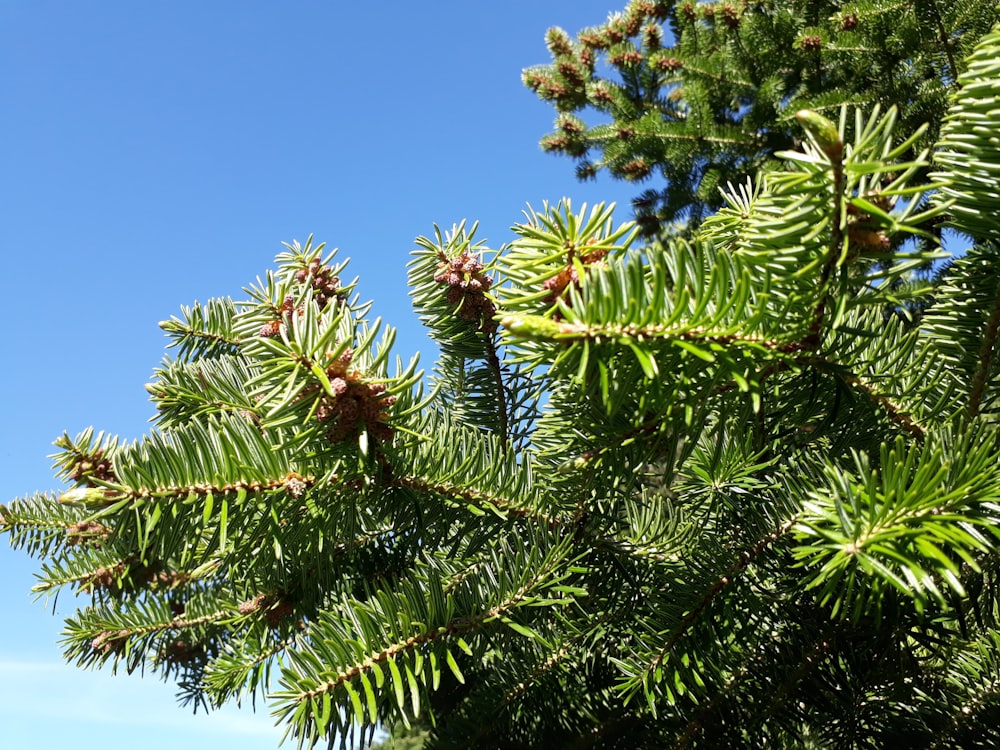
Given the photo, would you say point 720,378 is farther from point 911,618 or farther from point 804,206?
point 911,618

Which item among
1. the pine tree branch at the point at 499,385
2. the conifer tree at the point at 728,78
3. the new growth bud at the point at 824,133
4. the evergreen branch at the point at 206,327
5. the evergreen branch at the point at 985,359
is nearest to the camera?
the new growth bud at the point at 824,133

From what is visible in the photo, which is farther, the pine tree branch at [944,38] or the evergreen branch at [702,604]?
the pine tree branch at [944,38]

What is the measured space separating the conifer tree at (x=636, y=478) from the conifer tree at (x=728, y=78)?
175cm

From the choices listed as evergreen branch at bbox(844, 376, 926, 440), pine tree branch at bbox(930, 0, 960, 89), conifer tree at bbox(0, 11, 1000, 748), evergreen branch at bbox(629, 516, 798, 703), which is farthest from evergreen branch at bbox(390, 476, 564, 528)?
pine tree branch at bbox(930, 0, 960, 89)

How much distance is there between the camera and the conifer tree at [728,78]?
2.55 metres

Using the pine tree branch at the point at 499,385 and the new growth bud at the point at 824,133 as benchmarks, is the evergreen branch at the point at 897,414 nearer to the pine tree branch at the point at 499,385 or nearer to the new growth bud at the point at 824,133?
the new growth bud at the point at 824,133

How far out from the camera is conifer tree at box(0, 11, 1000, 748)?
476 millimetres

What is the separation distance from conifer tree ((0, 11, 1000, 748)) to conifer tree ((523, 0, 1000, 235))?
175cm

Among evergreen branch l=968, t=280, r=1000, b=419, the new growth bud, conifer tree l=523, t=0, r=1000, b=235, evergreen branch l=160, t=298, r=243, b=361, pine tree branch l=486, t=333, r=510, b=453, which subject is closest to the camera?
the new growth bud

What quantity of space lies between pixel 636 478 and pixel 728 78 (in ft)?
10.7

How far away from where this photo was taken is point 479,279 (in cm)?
80

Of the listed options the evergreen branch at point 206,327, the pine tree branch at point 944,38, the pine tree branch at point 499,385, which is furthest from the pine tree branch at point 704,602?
the pine tree branch at point 944,38

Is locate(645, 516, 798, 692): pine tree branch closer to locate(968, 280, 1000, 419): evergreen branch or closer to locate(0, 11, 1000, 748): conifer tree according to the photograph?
locate(0, 11, 1000, 748): conifer tree

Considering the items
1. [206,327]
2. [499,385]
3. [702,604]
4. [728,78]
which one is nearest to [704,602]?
[702,604]
